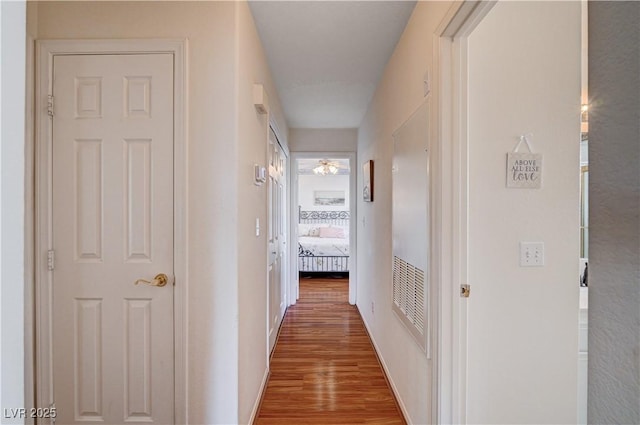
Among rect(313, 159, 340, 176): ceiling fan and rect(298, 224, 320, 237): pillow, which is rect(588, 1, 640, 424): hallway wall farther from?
rect(298, 224, 320, 237): pillow

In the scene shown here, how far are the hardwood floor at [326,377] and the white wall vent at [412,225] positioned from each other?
65 centimetres

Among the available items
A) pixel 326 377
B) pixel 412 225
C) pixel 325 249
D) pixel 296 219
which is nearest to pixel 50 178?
pixel 412 225

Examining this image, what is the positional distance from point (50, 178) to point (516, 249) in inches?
90.8

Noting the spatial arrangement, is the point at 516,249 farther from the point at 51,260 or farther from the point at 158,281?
the point at 51,260

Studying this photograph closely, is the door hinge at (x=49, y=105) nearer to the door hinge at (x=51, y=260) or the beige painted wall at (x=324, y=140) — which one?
the door hinge at (x=51, y=260)

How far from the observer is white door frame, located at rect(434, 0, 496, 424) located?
1.36 m

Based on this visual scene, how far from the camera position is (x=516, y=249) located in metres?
1.43

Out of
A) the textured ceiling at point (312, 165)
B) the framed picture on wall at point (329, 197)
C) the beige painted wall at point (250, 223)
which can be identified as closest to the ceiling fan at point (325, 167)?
the textured ceiling at point (312, 165)

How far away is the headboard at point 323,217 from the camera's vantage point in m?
8.30

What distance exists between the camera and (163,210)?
1542 millimetres

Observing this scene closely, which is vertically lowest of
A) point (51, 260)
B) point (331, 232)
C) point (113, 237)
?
point (331, 232)

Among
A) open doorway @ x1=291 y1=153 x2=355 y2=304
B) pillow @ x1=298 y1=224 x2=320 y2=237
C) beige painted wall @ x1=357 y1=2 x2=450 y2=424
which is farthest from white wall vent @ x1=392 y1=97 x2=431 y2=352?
pillow @ x1=298 y1=224 x2=320 y2=237

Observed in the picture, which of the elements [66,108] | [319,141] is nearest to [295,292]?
[319,141]

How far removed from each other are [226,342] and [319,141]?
3.22 metres
